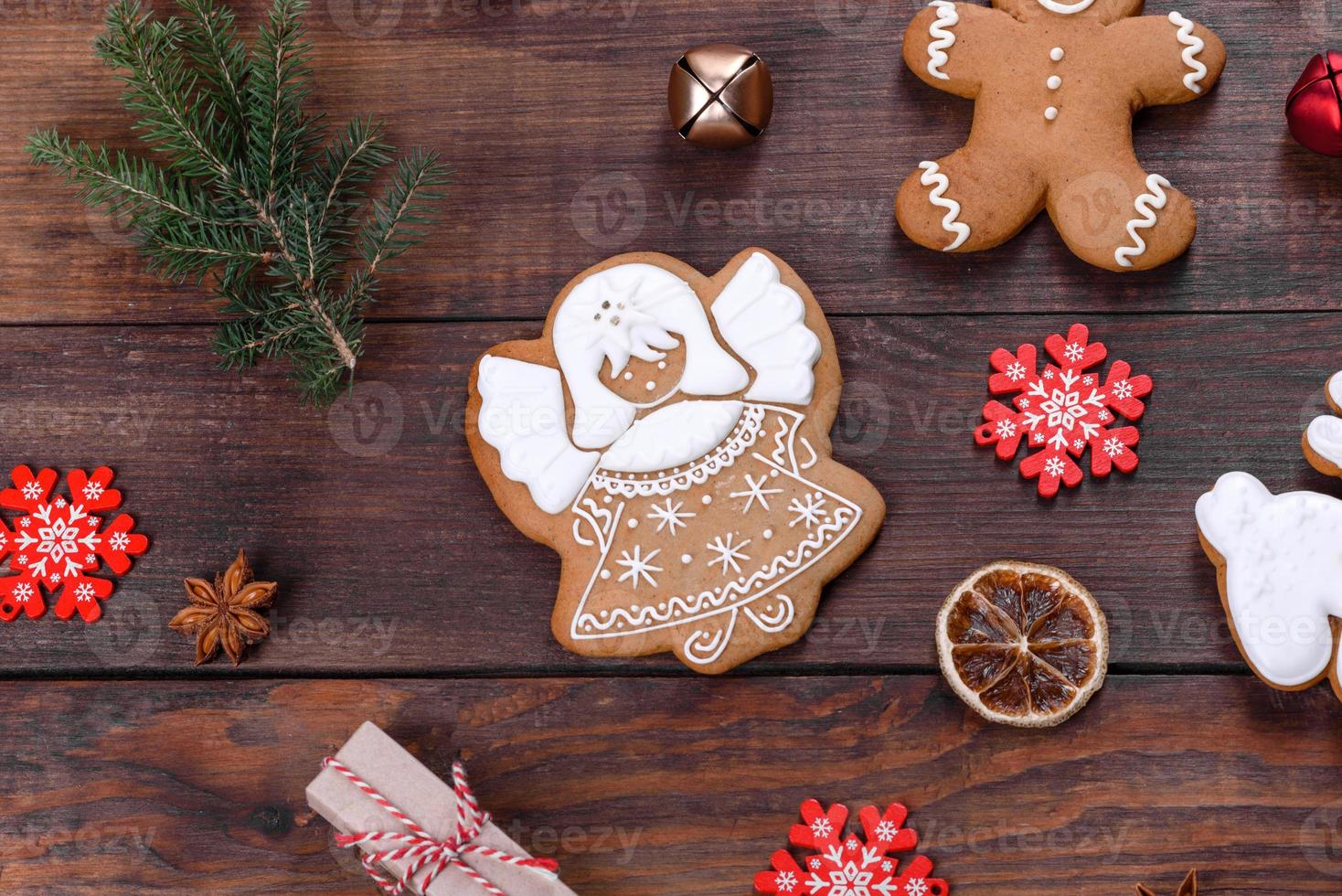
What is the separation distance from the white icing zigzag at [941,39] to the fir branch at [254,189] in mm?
850

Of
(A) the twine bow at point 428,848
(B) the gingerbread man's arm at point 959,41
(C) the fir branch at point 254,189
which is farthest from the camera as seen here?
(B) the gingerbread man's arm at point 959,41

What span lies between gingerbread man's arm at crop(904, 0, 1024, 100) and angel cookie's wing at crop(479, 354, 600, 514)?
2.67ft

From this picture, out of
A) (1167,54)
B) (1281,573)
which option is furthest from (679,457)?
(1167,54)

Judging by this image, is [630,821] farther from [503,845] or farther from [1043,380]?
[1043,380]

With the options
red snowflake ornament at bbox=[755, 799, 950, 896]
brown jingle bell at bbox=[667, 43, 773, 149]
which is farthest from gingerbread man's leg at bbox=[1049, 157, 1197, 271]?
red snowflake ornament at bbox=[755, 799, 950, 896]

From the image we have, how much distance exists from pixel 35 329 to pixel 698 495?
1.22 m

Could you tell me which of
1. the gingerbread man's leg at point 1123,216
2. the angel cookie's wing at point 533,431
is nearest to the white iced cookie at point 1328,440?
the gingerbread man's leg at point 1123,216

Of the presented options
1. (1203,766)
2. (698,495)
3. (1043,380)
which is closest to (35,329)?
(698,495)

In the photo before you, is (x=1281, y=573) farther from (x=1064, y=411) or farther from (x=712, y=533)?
(x=712, y=533)

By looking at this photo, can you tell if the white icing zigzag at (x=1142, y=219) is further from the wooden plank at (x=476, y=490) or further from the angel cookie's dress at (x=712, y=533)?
the angel cookie's dress at (x=712, y=533)

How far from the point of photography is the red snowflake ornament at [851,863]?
1.50 metres

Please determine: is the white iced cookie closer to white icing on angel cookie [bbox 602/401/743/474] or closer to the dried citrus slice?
the dried citrus slice

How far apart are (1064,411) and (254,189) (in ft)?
4.42

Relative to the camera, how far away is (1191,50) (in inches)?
63.1
